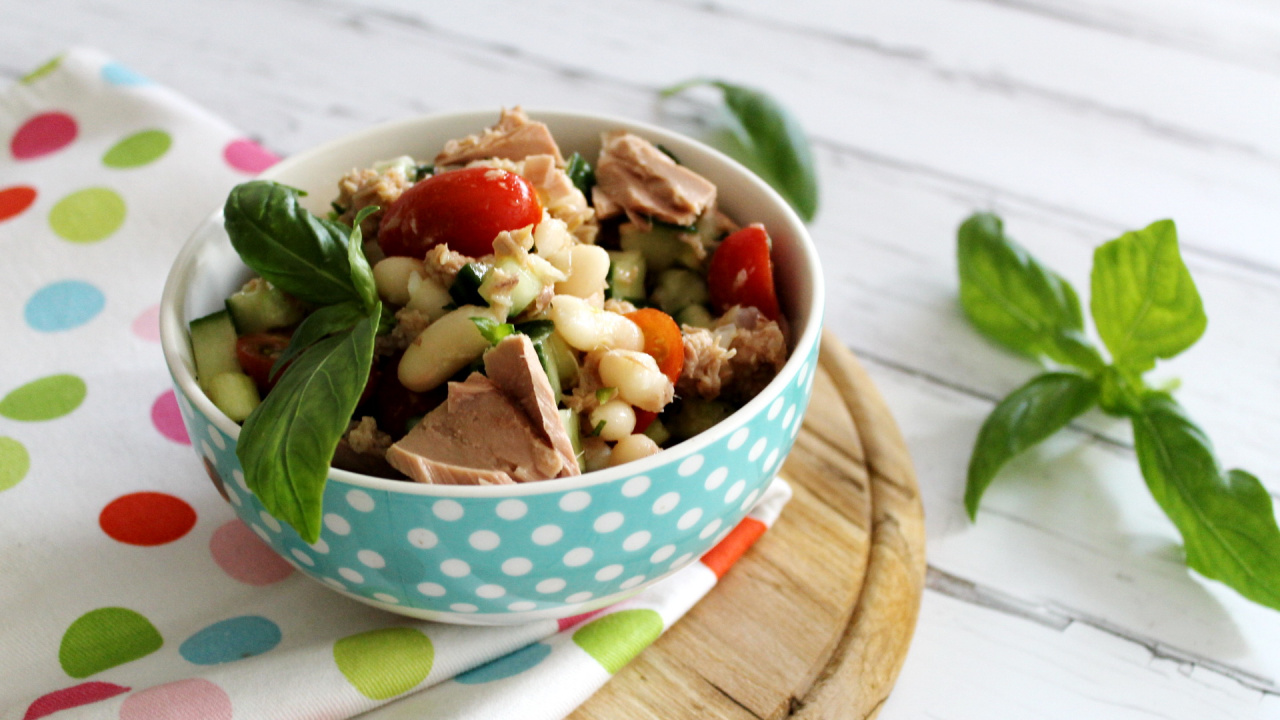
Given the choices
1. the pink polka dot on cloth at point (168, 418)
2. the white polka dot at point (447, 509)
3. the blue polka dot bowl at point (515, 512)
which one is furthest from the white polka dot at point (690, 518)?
the pink polka dot on cloth at point (168, 418)

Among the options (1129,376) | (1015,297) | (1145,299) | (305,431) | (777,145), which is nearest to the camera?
(305,431)

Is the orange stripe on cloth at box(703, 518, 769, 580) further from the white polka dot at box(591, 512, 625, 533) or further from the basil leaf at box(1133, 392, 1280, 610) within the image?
the basil leaf at box(1133, 392, 1280, 610)

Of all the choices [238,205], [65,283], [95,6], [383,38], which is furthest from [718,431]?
[95,6]

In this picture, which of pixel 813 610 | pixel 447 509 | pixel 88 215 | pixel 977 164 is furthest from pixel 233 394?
pixel 977 164

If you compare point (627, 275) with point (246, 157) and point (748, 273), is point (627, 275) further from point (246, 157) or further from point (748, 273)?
point (246, 157)

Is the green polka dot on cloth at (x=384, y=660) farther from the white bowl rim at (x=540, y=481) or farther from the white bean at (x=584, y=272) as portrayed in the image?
the white bean at (x=584, y=272)

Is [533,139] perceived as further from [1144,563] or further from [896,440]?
[1144,563]

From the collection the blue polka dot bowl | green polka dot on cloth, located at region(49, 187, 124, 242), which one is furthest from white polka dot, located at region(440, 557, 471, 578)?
green polka dot on cloth, located at region(49, 187, 124, 242)
